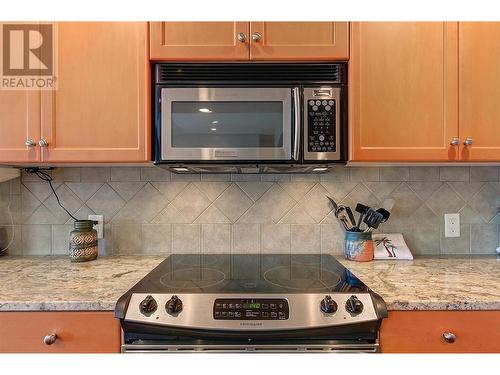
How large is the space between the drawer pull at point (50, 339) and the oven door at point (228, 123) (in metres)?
0.71

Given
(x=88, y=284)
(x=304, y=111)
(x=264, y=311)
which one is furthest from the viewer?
(x=304, y=111)

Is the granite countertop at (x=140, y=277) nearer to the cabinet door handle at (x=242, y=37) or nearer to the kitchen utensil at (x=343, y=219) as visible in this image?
the kitchen utensil at (x=343, y=219)

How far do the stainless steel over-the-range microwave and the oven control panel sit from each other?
1.76 ft

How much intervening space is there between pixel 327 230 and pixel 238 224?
0.48 metres

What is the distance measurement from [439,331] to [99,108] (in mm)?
1501

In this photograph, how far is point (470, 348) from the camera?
977mm

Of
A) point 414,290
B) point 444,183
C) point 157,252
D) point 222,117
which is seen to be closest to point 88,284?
point 157,252


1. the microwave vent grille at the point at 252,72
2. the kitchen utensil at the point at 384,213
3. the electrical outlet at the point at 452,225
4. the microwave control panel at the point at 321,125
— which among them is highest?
the microwave vent grille at the point at 252,72

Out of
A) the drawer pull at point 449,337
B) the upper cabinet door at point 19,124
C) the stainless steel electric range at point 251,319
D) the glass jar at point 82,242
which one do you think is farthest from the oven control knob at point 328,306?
the upper cabinet door at point 19,124

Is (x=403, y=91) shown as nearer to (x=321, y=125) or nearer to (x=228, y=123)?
(x=321, y=125)

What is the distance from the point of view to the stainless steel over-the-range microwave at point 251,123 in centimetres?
123

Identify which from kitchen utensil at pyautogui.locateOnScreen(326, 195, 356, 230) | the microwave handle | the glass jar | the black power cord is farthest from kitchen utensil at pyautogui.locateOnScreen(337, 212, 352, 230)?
the black power cord

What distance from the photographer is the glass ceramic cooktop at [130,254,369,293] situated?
1.07 m

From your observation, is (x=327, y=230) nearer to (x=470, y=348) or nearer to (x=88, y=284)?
(x=470, y=348)
